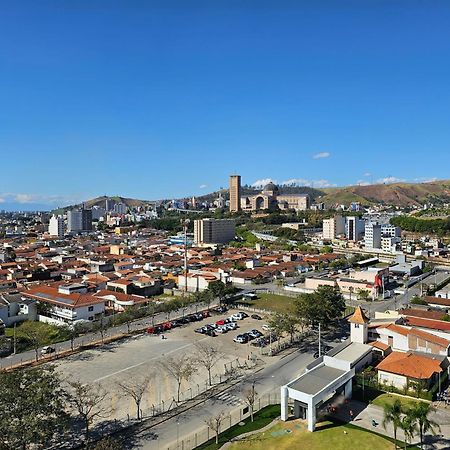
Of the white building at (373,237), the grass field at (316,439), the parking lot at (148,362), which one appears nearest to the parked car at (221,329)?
the parking lot at (148,362)

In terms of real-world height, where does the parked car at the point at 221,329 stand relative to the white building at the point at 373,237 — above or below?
below

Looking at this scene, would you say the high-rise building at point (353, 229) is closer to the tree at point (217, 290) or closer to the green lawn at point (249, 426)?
the tree at point (217, 290)

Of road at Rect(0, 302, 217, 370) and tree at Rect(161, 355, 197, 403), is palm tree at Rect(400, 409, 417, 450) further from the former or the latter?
road at Rect(0, 302, 217, 370)

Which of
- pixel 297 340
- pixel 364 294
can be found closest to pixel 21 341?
pixel 297 340

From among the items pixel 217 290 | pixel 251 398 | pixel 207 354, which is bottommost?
pixel 207 354

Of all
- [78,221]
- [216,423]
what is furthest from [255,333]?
[78,221]

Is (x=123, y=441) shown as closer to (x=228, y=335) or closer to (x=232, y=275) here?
(x=228, y=335)

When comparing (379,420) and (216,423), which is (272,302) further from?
(216,423)
